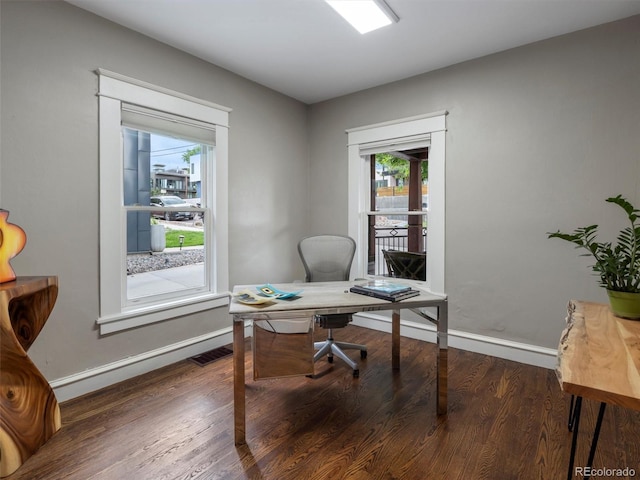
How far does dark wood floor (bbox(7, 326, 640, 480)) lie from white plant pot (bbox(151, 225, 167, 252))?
0.99m

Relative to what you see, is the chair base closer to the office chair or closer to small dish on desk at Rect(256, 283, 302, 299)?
the office chair

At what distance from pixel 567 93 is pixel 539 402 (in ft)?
7.42

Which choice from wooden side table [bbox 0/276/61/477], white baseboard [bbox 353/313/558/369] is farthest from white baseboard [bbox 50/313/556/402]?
wooden side table [bbox 0/276/61/477]

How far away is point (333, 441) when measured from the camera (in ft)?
5.82

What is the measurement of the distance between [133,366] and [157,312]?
415 mm

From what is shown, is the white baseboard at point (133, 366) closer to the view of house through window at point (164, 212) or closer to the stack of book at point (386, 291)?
the view of house through window at point (164, 212)

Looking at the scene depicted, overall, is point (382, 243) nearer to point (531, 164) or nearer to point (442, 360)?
point (531, 164)

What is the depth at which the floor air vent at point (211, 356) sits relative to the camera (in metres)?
2.76

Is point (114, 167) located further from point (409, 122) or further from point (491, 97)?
point (491, 97)

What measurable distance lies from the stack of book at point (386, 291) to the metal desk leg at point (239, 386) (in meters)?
0.77

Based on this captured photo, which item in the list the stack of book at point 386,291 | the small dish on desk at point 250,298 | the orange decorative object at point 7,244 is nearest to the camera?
the orange decorative object at point 7,244

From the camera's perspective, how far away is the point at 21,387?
1436mm

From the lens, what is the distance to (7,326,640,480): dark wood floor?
1.57 m

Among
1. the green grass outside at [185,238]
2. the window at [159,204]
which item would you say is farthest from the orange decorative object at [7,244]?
the green grass outside at [185,238]
